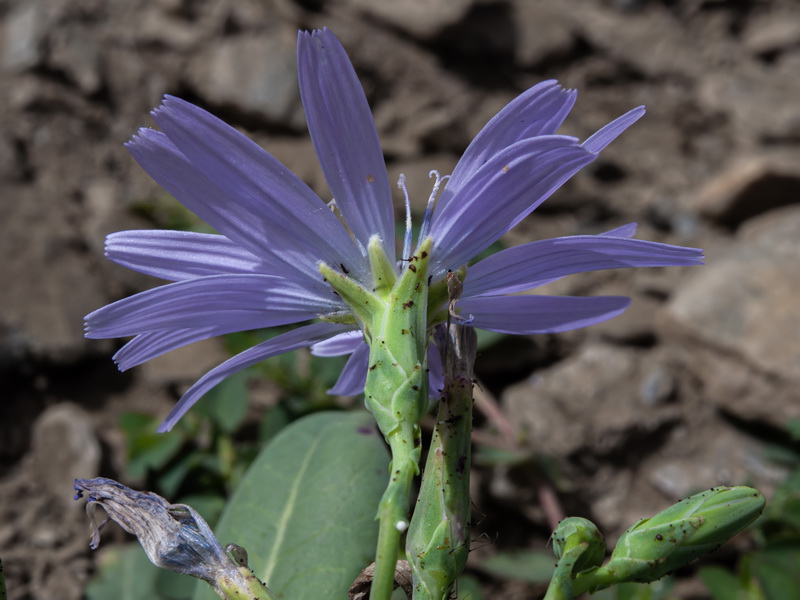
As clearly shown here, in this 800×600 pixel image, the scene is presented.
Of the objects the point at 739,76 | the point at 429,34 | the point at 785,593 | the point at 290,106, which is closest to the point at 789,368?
the point at 785,593

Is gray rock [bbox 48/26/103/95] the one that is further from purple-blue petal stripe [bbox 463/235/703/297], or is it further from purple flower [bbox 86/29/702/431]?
purple-blue petal stripe [bbox 463/235/703/297]

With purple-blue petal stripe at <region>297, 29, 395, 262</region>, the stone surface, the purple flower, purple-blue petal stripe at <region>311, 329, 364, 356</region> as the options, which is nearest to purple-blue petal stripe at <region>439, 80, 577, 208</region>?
the purple flower

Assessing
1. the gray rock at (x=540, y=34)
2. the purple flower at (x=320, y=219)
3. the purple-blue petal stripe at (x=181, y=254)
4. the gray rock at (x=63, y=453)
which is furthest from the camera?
the gray rock at (x=540, y=34)

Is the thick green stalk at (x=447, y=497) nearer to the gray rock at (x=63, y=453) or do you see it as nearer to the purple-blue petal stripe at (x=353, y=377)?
the purple-blue petal stripe at (x=353, y=377)

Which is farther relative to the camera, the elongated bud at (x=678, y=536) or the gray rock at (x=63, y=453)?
the gray rock at (x=63, y=453)

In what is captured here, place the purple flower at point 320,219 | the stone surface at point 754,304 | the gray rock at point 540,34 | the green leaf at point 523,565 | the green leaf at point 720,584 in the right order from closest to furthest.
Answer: the purple flower at point 320,219, the green leaf at point 720,584, the green leaf at point 523,565, the stone surface at point 754,304, the gray rock at point 540,34

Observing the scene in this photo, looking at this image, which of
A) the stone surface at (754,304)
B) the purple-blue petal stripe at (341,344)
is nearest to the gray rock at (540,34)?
the stone surface at (754,304)

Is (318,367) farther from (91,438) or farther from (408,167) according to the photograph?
(408,167)
